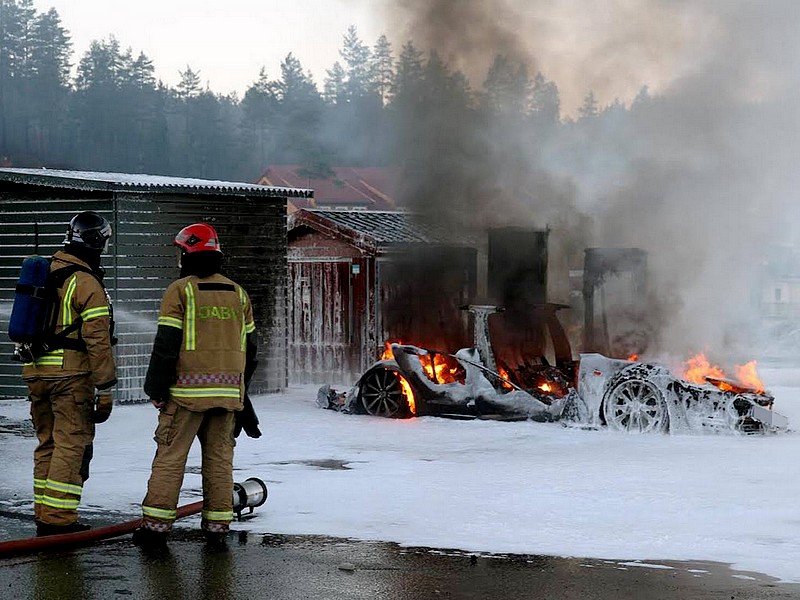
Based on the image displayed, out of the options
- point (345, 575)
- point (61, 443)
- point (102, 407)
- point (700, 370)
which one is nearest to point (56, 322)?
point (102, 407)

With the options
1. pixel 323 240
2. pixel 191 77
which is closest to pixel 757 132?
pixel 323 240

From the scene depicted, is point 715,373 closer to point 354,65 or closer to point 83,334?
point 83,334

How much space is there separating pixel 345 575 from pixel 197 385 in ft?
5.38

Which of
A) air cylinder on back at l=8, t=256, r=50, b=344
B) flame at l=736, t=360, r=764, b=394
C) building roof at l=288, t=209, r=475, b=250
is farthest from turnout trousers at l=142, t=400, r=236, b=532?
building roof at l=288, t=209, r=475, b=250

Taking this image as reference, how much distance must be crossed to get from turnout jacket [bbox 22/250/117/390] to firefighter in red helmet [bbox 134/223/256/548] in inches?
14.6

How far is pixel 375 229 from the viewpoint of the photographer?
75.3 ft

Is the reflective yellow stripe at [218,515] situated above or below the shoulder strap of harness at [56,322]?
below

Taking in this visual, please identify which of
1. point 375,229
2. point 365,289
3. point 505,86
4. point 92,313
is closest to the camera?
point 92,313

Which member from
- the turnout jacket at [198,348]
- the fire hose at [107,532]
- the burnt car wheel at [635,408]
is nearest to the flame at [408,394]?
the burnt car wheel at [635,408]

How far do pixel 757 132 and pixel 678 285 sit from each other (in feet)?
8.39

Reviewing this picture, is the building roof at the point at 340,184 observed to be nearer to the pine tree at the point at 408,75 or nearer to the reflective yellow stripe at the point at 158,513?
the pine tree at the point at 408,75

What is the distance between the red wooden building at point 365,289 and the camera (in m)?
21.1

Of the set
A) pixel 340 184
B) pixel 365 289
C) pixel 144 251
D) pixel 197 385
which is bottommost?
pixel 197 385

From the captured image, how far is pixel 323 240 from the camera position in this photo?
74.4 ft
